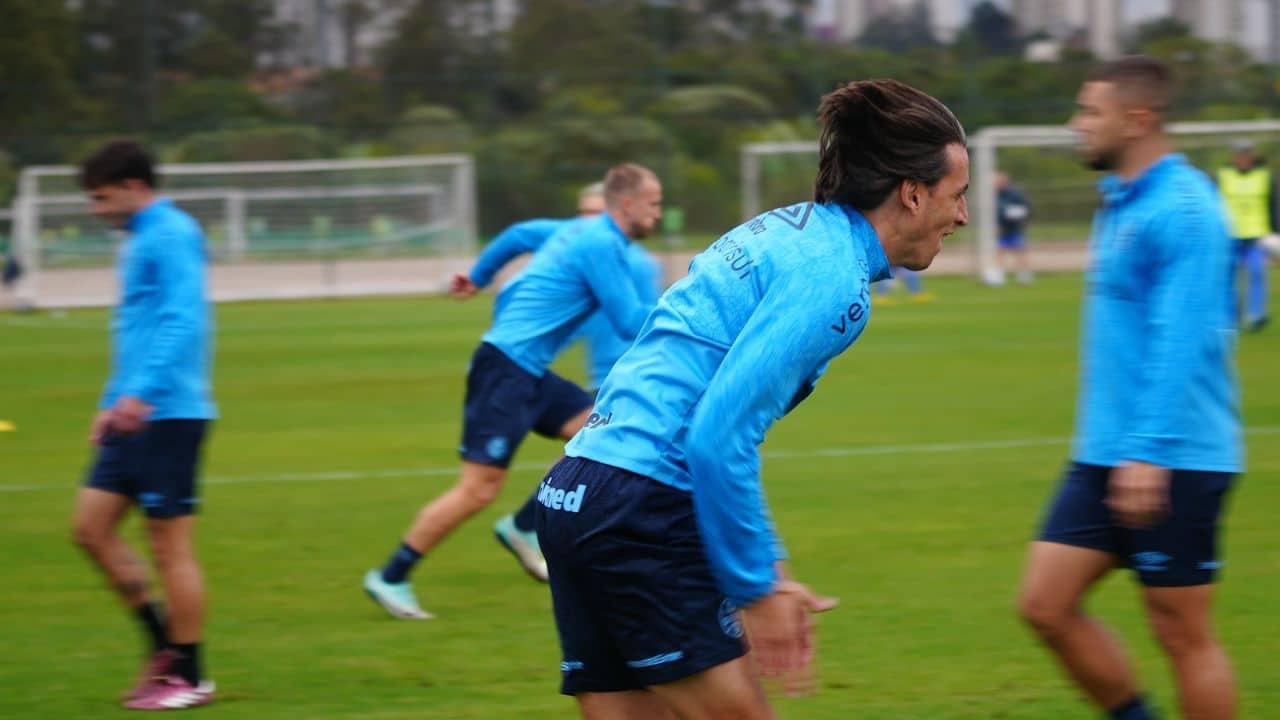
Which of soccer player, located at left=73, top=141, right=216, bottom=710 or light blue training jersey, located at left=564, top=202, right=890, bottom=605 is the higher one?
light blue training jersey, located at left=564, top=202, right=890, bottom=605

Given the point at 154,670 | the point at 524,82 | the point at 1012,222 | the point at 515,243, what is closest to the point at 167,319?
the point at 154,670

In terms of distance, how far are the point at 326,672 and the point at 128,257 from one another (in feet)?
5.59

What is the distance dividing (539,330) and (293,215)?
24460 millimetres

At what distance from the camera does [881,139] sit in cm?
296

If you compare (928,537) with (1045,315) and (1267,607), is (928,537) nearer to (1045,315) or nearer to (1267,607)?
(1267,607)

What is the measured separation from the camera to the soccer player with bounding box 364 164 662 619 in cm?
705

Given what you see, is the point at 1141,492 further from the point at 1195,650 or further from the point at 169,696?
the point at 169,696

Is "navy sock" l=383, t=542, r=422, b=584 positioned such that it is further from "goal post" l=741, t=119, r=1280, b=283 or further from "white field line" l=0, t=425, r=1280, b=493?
"goal post" l=741, t=119, r=1280, b=283

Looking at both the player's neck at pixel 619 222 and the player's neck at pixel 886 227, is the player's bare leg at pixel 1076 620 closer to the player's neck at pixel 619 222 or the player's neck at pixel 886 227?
the player's neck at pixel 886 227

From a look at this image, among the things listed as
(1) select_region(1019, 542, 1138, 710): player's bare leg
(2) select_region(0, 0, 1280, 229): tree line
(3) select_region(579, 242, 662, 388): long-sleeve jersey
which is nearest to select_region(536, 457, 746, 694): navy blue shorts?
(1) select_region(1019, 542, 1138, 710): player's bare leg

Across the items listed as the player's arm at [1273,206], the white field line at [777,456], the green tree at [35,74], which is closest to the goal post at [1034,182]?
the player's arm at [1273,206]

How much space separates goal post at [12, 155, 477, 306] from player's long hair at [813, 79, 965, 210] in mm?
26984

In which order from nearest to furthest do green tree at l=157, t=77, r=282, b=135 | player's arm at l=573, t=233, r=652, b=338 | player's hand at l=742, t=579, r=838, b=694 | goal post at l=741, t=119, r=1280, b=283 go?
player's hand at l=742, t=579, r=838, b=694
player's arm at l=573, t=233, r=652, b=338
goal post at l=741, t=119, r=1280, b=283
green tree at l=157, t=77, r=282, b=135

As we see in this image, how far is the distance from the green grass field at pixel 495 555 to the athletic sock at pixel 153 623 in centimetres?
27
